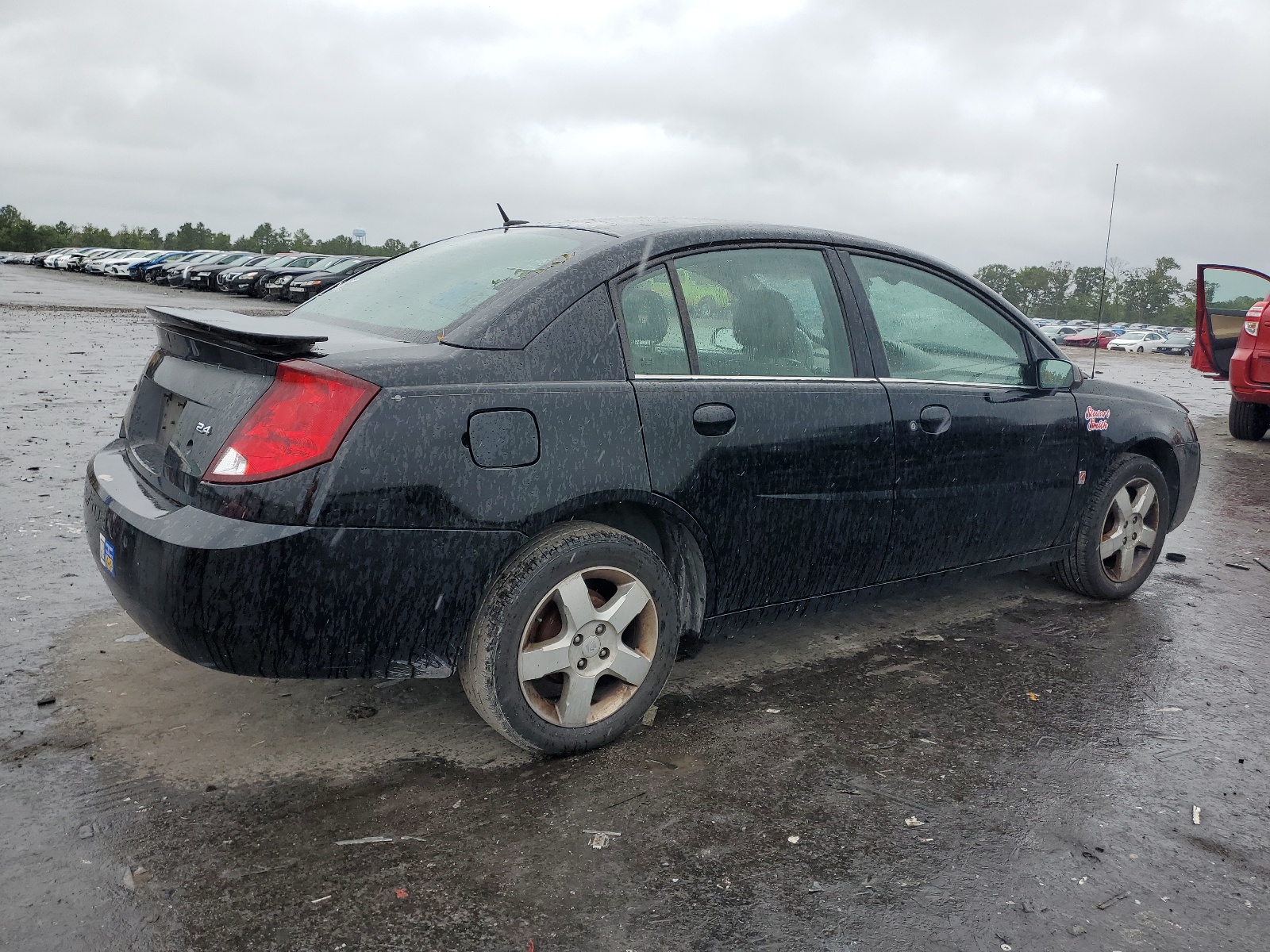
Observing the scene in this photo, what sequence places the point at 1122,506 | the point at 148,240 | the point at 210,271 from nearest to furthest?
the point at 1122,506, the point at 210,271, the point at 148,240

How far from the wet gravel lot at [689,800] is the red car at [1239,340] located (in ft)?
22.4

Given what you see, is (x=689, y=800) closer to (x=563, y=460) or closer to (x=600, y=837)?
(x=600, y=837)

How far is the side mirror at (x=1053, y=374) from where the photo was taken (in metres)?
4.43

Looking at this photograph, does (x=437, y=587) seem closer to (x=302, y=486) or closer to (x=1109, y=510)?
(x=302, y=486)

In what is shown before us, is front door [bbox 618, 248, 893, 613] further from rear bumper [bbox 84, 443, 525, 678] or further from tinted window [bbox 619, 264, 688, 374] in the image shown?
rear bumper [bbox 84, 443, 525, 678]

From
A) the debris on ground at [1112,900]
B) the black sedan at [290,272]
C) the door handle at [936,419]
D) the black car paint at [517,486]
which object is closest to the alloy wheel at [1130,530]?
the black car paint at [517,486]

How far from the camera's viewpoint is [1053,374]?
14.7 feet

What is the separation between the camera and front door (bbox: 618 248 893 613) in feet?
10.8

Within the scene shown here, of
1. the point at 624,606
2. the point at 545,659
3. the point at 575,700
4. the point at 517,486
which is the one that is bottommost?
the point at 575,700

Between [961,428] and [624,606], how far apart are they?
1647 mm

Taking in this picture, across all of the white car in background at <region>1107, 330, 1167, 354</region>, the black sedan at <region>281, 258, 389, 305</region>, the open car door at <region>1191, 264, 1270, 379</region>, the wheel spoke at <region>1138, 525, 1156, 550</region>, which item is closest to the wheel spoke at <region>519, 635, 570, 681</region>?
the wheel spoke at <region>1138, 525, 1156, 550</region>

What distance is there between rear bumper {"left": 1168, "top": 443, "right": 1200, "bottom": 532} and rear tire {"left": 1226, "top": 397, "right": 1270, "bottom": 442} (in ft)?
22.5

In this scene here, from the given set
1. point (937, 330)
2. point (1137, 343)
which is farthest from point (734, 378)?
point (1137, 343)

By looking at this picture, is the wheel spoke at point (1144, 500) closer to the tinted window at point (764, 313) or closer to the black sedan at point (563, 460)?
the black sedan at point (563, 460)
